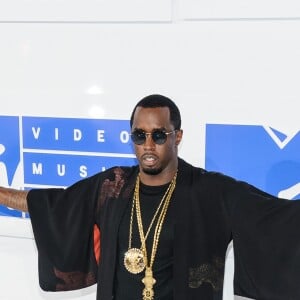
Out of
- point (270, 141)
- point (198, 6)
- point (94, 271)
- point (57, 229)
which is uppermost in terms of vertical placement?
point (198, 6)

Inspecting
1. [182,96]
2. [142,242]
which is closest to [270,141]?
[182,96]

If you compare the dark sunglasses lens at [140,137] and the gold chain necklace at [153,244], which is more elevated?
the dark sunglasses lens at [140,137]

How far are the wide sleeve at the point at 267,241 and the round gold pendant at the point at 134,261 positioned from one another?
0.35 m

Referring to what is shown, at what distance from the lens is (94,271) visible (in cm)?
211

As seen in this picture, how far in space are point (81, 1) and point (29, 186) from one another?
94 cm

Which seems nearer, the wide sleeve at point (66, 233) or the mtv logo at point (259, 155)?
the wide sleeve at point (66, 233)

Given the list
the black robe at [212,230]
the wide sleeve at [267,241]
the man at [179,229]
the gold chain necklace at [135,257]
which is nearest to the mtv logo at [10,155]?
the black robe at [212,230]

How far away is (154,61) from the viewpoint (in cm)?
229

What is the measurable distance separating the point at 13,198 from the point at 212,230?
80 centimetres

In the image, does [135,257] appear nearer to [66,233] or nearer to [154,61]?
[66,233]

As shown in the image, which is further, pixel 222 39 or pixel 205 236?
pixel 222 39

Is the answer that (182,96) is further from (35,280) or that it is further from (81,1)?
(35,280)

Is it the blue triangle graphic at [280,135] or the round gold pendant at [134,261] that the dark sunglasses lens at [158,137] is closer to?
the round gold pendant at [134,261]

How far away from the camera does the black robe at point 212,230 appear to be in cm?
179
